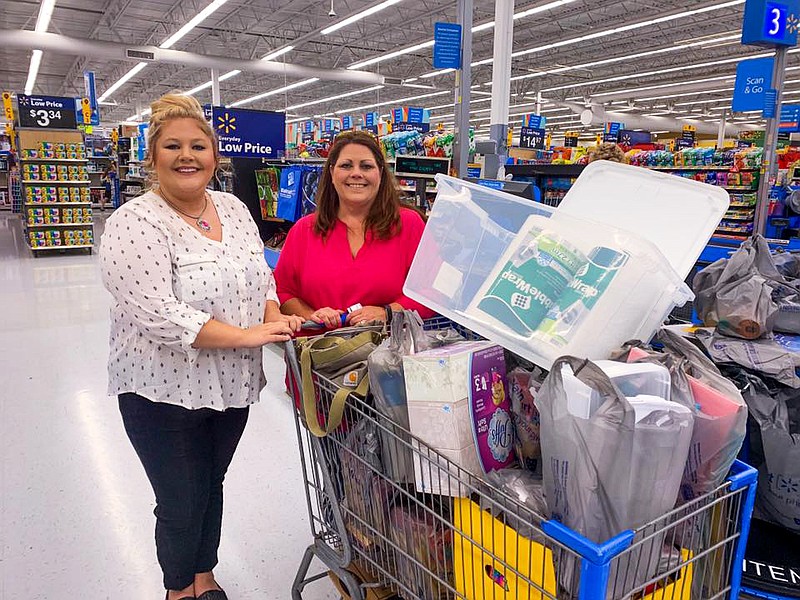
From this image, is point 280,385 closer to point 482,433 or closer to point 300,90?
point 482,433

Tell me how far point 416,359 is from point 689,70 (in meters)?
22.6

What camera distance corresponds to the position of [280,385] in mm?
4305

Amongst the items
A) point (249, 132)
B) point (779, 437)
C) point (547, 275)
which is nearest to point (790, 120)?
point (249, 132)

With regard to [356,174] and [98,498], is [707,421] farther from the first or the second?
[98,498]

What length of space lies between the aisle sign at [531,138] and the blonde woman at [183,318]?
13.0 metres

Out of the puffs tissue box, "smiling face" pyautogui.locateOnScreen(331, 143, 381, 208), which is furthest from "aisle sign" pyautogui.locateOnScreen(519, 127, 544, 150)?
the puffs tissue box

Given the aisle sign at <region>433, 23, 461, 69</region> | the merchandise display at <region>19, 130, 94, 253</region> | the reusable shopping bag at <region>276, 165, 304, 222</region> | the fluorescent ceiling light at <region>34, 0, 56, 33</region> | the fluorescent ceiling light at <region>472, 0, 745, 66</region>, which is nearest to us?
the aisle sign at <region>433, 23, 461, 69</region>

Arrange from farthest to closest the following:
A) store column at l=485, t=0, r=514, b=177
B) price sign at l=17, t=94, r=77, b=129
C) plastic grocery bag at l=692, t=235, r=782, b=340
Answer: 1. price sign at l=17, t=94, r=77, b=129
2. store column at l=485, t=0, r=514, b=177
3. plastic grocery bag at l=692, t=235, r=782, b=340

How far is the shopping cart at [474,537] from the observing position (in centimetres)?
106

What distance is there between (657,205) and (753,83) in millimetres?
5240

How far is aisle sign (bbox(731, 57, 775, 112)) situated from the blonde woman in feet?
18.1

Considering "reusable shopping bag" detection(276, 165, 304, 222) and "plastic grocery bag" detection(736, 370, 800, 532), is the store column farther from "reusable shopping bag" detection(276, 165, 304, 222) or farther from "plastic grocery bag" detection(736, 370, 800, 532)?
→ "plastic grocery bag" detection(736, 370, 800, 532)

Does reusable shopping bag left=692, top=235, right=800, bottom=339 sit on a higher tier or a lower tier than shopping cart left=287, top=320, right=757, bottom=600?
higher

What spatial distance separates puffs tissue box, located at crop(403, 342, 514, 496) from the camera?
1.27m
